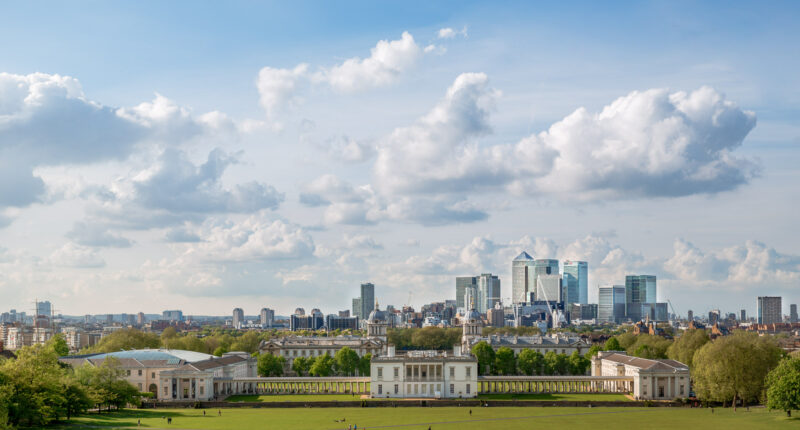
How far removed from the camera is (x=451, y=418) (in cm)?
8544

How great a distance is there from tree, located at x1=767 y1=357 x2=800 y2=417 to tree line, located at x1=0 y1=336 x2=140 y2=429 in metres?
63.7

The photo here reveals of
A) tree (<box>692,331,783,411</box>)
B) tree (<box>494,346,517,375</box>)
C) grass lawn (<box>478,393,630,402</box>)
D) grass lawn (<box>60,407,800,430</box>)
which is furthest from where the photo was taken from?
tree (<box>494,346,517,375</box>)

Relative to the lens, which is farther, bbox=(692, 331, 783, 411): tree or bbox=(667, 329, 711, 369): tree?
bbox=(667, 329, 711, 369): tree

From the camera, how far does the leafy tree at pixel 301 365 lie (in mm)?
141625

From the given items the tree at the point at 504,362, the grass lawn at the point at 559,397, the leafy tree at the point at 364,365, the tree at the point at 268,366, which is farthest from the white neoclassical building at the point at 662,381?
the tree at the point at 268,366

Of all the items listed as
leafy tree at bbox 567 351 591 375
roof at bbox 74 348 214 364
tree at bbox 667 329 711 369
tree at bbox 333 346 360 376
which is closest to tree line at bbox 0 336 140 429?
roof at bbox 74 348 214 364

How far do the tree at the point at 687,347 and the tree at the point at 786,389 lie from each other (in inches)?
1605

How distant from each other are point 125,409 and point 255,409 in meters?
14.5

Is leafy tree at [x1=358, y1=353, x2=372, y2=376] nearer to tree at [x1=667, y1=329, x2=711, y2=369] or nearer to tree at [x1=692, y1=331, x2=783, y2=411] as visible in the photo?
tree at [x1=667, y1=329, x2=711, y2=369]

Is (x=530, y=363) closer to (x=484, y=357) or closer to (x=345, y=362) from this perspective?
(x=484, y=357)

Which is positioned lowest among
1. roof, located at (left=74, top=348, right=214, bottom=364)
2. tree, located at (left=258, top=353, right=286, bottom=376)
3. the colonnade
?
the colonnade

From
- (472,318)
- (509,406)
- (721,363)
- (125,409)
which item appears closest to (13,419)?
(125,409)

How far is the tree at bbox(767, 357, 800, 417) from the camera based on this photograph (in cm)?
7900

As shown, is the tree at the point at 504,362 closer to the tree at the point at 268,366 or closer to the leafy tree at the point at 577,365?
the leafy tree at the point at 577,365
